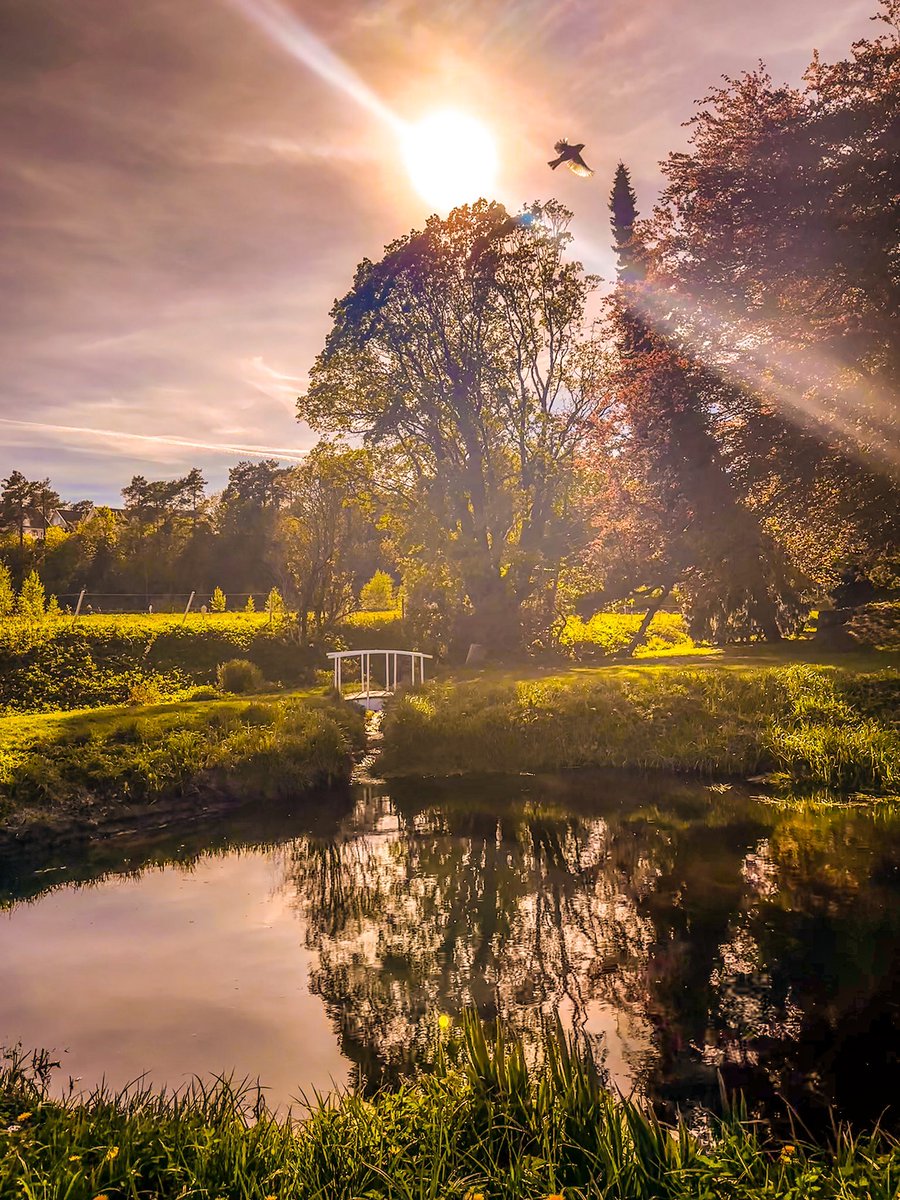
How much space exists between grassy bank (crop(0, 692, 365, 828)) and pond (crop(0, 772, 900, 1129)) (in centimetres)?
117

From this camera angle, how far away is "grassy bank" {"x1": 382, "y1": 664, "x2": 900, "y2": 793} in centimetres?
1728

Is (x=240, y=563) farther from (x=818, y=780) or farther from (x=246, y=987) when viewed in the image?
(x=246, y=987)

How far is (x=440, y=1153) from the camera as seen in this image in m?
4.91

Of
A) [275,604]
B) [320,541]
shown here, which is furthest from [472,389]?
[275,604]

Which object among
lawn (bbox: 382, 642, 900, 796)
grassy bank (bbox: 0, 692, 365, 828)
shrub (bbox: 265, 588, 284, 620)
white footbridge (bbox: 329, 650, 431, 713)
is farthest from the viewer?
shrub (bbox: 265, 588, 284, 620)

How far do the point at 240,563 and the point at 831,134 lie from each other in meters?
49.6

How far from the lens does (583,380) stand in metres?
32.8

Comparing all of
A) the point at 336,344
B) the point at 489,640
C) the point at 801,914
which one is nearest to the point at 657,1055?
the point at 801,914

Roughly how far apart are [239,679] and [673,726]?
1474 cm

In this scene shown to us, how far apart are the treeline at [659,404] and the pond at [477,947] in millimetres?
9621

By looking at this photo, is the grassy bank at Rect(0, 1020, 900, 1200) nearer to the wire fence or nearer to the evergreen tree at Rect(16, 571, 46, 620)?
the evergreen tree at Rect(16, 571, 46, 620)

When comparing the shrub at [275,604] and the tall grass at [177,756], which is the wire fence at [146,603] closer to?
the shrub at [275,604]

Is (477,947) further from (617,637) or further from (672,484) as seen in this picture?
(617,637)

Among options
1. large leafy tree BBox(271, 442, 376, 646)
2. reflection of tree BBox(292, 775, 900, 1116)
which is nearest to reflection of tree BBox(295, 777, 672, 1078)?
reflection of tree BBox(292, 775, 900, 1116)
